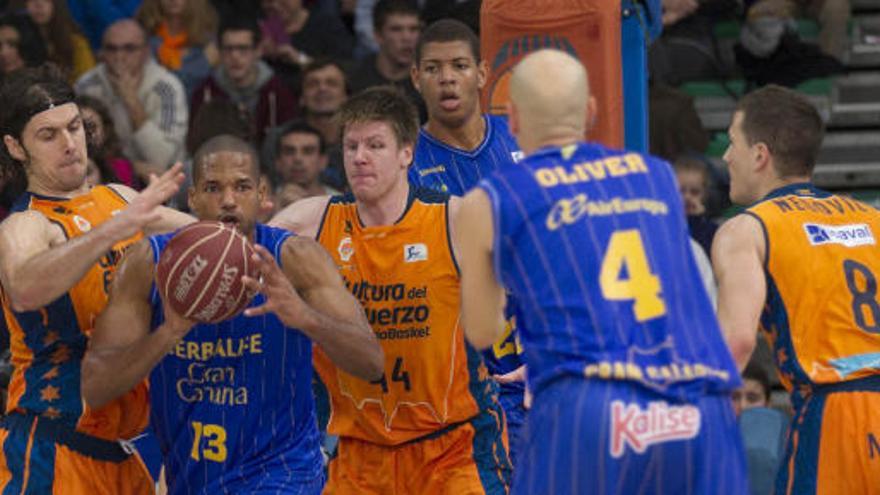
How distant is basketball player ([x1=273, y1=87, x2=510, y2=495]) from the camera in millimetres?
7375

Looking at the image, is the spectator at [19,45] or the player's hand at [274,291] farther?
the spectator at [19,45]

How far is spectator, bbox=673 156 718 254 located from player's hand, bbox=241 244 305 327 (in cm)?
545

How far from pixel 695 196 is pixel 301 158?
2.73m

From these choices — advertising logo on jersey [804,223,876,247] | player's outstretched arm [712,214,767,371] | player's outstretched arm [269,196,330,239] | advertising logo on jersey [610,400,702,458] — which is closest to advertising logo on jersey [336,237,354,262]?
player's outstretched arm [269,196,330,239]

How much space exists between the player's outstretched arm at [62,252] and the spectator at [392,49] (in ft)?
20.2

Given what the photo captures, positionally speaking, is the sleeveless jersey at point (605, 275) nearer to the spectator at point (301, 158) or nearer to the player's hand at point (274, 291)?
the player's hand at point (274, 291)

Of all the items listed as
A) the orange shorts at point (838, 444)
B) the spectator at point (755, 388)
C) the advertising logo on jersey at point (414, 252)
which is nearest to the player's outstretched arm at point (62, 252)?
the advertising logo on jersey at point (414, 252)

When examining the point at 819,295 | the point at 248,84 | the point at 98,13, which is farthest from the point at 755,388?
the point at 98,13

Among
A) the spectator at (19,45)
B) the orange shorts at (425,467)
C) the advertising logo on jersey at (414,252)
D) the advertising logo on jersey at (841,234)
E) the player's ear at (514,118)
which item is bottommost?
the orange shorts at (425,467)

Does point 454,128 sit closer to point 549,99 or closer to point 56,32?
point 549,99

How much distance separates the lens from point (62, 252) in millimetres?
6457

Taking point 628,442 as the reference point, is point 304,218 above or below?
above

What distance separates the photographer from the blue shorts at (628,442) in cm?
523

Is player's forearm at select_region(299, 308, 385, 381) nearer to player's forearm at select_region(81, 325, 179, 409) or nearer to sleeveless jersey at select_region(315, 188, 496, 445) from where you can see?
sleeveless jersey at select_region(315, 188, 496, 445)
